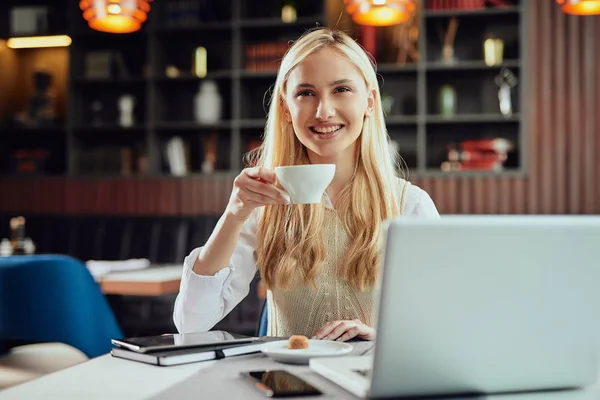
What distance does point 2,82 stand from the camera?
548cm

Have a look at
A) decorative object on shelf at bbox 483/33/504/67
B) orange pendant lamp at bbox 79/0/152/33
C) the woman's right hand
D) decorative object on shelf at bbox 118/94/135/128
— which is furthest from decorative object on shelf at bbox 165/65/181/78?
the woman's right hand

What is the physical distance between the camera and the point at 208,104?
5074 millimetres

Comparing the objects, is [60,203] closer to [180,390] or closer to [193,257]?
[193,257]

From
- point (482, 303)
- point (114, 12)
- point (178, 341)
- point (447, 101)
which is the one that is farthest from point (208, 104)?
point (482, 303)

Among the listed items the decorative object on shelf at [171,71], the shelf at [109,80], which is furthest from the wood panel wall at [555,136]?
the shelf at [109,80]

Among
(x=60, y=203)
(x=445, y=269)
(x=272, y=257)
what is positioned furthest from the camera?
(x=60, y=203)

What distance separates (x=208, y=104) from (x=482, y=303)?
4441 mm

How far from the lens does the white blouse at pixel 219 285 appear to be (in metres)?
1.50

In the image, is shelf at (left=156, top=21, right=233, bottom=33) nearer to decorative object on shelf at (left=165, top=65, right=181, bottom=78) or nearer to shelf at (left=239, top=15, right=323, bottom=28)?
shelf at (left=239, top=15, right=323, bottom=28)

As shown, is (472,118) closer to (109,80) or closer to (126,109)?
(126,109)

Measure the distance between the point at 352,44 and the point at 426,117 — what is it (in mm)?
3163

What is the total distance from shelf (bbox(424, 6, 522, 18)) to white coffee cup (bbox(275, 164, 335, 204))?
12.5 feet

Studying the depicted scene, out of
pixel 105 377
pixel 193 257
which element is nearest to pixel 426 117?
pixel 193 257

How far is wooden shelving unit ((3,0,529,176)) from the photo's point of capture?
4.77 meters
